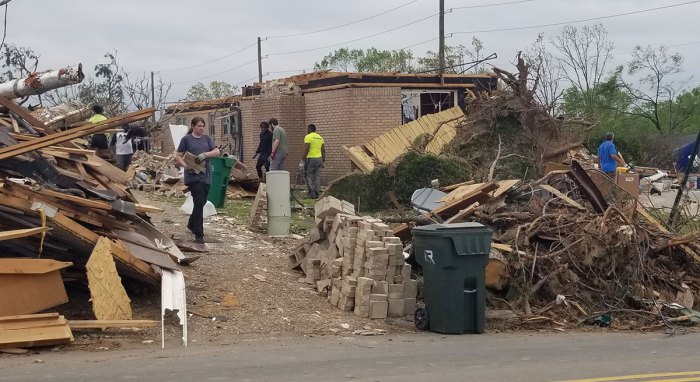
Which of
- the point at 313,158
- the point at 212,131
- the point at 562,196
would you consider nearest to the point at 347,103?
the point at 313,158

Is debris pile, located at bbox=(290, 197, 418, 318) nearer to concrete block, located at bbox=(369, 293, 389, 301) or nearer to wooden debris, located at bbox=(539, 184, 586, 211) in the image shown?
concrete block, located at bbox=(369, 293, 389, 301)

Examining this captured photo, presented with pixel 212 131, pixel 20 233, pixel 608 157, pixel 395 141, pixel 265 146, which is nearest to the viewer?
pixel 20 233

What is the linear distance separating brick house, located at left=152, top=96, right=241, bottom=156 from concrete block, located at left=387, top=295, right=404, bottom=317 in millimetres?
19996

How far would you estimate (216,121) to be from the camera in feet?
107

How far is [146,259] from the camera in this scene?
9273mm

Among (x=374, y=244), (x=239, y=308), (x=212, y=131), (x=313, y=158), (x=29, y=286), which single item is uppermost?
(x=212, y=131)

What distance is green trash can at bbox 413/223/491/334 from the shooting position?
9.09 metres

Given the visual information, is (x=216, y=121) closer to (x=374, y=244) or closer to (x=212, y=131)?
(x=212, y=131)

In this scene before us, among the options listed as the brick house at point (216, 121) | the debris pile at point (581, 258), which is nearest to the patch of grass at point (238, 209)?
the debris pile at point (581, 258)

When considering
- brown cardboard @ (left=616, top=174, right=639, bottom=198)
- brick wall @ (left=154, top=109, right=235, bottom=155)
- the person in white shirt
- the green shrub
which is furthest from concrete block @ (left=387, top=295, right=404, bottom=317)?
brick wall @ (left=154, top=109, right=235, bottom=155)

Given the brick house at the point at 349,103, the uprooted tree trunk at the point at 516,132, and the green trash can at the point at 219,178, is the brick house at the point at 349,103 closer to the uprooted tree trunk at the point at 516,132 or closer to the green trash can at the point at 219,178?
the uprooted tree trunk at the point at 516,132

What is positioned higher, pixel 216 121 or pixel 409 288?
pixel 216 121

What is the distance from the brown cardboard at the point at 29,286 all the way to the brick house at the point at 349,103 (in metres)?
14.5

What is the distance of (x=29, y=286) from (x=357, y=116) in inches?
594
